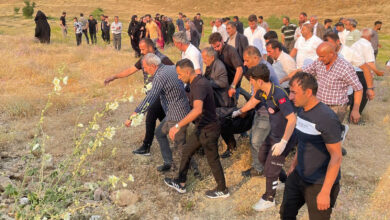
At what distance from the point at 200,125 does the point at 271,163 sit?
99cm

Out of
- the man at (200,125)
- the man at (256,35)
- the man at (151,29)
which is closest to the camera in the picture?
the man at (200,125)

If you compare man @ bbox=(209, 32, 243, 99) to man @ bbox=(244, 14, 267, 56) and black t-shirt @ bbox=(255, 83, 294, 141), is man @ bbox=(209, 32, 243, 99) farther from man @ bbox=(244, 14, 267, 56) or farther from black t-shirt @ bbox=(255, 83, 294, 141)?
man @ bbox=(244, 14, 267, 56)

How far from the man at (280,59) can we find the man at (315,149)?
9.18 ft

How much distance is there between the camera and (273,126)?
4023 millimetres

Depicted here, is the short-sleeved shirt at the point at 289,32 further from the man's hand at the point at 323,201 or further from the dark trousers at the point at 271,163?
the man's hand at the point at 323,201

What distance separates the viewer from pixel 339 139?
2.64 meters

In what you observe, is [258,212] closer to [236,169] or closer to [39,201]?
[236,169]

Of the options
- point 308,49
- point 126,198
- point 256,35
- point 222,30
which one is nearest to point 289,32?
point 256,35

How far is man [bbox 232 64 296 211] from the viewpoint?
3.59 metres

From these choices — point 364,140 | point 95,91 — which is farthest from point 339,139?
point 95,91

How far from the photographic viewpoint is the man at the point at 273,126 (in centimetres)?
359

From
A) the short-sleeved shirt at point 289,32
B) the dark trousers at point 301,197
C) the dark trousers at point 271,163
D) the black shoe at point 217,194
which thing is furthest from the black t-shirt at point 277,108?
the short-sleeved shirt at point 289,32

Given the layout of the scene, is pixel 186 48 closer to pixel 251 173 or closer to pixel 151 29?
pixel 251 173

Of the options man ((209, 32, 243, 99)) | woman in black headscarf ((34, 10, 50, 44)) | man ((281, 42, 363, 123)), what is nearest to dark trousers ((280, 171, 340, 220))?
man ((281, 42, 363, 123))
